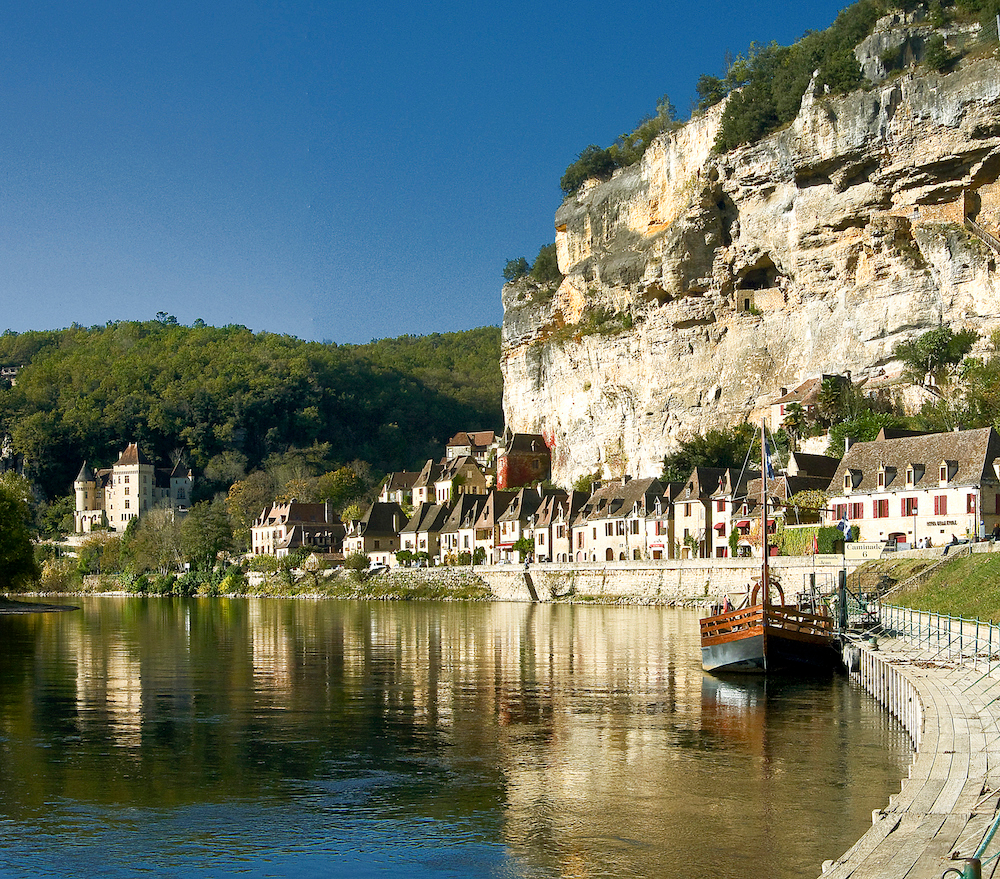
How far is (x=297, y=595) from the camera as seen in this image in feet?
283

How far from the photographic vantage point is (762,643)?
28734 mm

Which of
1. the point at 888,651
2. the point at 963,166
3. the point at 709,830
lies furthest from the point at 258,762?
the point at 963,166

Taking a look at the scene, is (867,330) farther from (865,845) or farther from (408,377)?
(408,377)

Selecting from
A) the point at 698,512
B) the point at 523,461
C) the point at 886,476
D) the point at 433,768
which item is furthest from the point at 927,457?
the point at 523,461

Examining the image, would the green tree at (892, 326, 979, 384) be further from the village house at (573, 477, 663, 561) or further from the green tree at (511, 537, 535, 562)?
the green tree at (511, 537, 535, 562)

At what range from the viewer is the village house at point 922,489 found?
49.4 meters

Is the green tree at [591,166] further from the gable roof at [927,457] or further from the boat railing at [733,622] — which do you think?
the boat railing at [733,622]

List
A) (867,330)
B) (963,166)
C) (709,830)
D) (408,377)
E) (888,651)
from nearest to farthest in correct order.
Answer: (709,830)
(888,651)
(963,166)
(867,330)
(408,377)

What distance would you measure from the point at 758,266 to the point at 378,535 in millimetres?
38917

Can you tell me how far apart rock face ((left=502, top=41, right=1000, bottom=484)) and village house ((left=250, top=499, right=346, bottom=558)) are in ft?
69.1

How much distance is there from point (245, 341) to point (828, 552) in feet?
468

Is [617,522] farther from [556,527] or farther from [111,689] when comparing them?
[111,689]

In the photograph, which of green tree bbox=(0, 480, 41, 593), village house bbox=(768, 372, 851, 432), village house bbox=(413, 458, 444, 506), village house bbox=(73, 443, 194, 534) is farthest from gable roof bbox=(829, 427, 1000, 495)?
village house bbox=(73, 443, 194, 534)

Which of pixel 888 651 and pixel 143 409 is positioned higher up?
pixel 143 409
